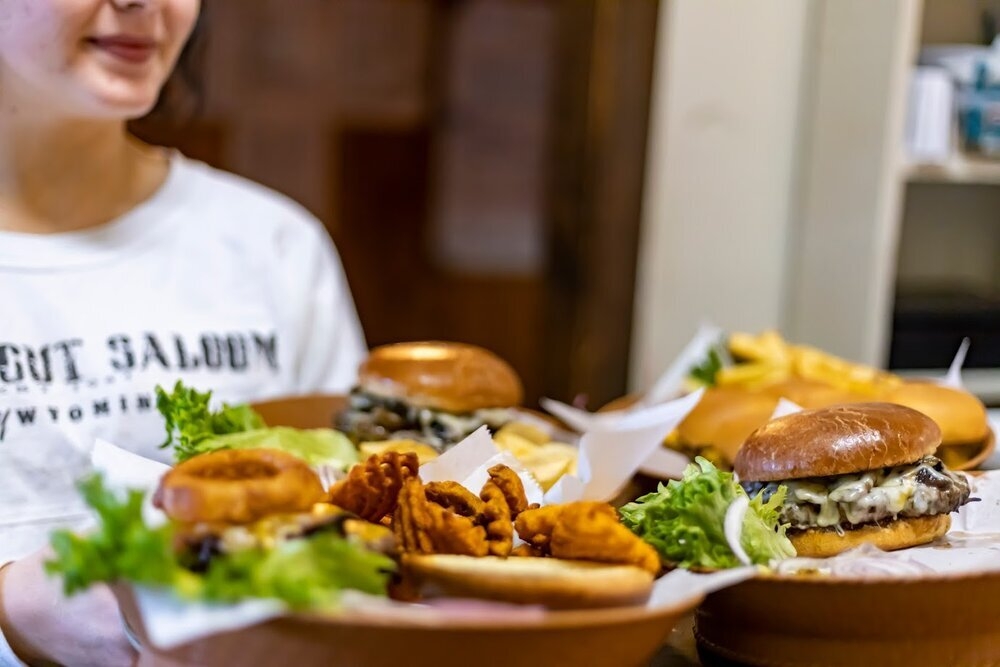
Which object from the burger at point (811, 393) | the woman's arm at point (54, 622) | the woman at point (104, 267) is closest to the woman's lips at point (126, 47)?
the woman at point (104, 267)

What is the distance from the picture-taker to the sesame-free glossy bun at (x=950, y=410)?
145 cm

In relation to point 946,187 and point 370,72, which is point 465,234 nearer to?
point 370,72

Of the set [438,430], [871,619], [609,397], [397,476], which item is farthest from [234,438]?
[609,397]

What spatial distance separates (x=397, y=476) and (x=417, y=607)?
0.20 metres

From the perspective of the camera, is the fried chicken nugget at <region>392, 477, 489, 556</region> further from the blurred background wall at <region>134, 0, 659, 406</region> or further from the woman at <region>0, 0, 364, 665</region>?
the blurred background wall at <region>134, 0, 659, 406</region>

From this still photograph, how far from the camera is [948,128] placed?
2.68 m

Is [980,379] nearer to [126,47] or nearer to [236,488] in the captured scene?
[126,47]

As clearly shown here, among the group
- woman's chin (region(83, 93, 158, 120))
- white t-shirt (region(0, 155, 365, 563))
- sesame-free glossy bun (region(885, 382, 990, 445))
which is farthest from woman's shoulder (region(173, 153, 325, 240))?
sesame-free glossy bun (region(885, 382, 990, 445))

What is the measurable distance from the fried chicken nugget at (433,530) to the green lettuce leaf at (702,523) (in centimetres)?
17

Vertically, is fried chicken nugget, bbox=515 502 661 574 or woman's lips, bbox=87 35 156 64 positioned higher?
woman's lips, bbox=87 35 156 64

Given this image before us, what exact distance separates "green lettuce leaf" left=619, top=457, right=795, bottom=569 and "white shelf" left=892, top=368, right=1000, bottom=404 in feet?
6.12

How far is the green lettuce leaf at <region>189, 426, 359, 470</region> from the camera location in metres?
1.31

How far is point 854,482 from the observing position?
1.12 metres

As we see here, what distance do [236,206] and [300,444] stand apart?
0.60 metres
